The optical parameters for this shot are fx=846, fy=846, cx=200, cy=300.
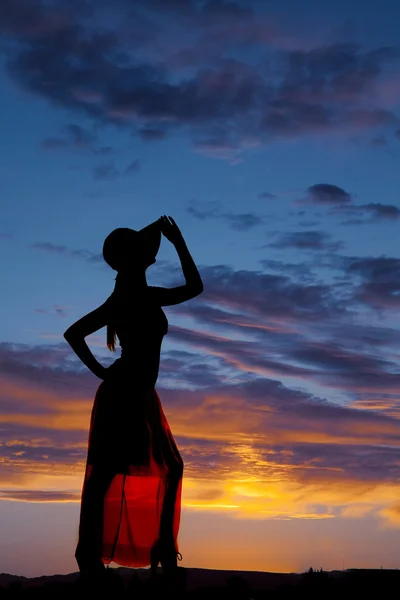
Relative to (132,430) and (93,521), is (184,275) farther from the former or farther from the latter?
(93,521)

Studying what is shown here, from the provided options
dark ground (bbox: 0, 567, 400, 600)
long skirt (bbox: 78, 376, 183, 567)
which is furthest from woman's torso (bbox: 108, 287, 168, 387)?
dark ground (bbox: 0, 567, 400, 600)

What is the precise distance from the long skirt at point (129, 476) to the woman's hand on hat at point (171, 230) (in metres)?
1.64

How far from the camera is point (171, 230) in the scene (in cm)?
945

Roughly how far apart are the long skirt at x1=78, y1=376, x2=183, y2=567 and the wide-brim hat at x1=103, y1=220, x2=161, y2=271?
136cm

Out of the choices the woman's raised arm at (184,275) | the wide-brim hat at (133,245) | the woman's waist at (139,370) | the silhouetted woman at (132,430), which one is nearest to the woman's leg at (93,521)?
the silhouetted woman at (132,430)

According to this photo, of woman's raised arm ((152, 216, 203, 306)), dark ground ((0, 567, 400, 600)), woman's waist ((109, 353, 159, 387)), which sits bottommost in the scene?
dark ground ((0, 567, 400, 600))

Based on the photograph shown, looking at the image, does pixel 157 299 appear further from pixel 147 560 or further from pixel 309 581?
pixel 309 581

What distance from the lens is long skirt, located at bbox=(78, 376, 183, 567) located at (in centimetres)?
924

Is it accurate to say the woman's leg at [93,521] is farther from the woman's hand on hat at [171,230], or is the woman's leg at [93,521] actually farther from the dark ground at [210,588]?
the woman's hand on hat at [171,230]

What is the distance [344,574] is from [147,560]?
9.97 ft

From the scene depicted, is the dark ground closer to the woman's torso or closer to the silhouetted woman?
the silhouetted woman

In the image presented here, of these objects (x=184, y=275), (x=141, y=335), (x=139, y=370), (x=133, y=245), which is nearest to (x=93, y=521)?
(x=139, y=370)

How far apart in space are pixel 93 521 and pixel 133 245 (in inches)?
121

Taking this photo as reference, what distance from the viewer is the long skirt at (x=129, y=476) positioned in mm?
9242
